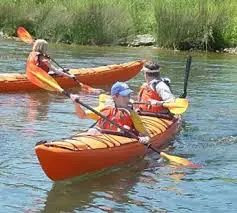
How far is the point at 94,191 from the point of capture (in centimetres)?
613

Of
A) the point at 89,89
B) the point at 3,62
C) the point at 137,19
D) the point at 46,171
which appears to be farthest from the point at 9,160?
the point at 137,19

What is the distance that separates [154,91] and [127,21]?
49.1 ft

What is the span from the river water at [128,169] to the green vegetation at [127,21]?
812cm

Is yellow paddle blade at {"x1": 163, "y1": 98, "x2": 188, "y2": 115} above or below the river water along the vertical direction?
above

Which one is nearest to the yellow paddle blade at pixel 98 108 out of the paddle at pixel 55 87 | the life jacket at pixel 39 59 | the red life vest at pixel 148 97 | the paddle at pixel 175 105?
the paddle at pixel 175 105

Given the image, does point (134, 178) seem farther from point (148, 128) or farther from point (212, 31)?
point (212, 31)

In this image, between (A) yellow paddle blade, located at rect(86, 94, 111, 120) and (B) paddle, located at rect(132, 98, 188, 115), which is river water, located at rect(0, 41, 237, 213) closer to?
(B) paddle, located at rect(132, 98, 188, 115)

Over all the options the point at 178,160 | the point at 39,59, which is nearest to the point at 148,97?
the point at 178,160

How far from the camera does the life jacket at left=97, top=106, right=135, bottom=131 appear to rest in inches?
278

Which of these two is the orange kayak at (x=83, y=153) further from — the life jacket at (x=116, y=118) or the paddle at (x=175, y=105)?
the paddle at (x=175, y=105)

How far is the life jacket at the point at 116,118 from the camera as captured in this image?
7.05 meters

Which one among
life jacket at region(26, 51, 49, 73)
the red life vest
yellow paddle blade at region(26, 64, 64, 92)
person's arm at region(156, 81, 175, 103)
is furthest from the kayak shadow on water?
life jacket at region(26, 51, 49, 73)

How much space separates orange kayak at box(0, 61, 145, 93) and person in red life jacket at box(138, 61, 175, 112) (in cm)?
400

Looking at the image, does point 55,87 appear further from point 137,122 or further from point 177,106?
point 177,106
